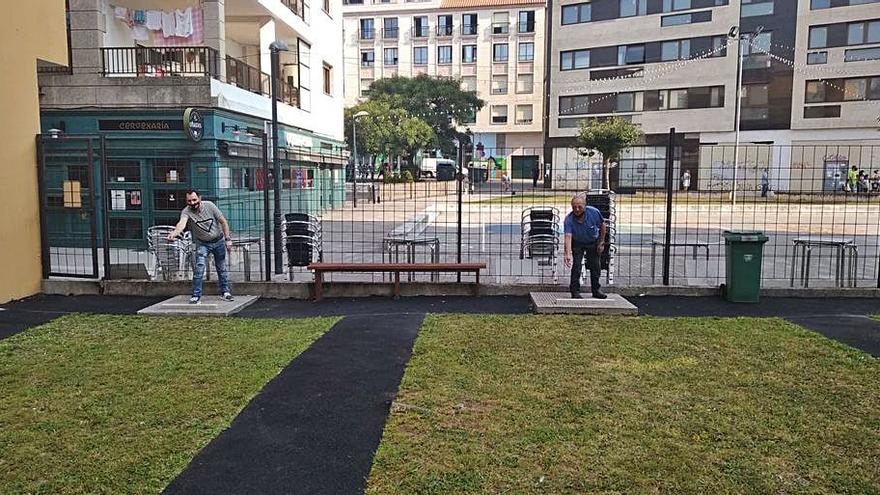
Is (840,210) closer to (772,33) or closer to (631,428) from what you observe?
(631,428)

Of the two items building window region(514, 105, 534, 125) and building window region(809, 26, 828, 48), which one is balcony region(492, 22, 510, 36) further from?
building window region(809, 26, 828, 48)

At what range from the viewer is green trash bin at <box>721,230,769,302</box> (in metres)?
9.85

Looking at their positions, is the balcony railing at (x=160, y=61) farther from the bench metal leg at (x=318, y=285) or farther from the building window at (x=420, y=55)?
the building window at (x=420, y=55)

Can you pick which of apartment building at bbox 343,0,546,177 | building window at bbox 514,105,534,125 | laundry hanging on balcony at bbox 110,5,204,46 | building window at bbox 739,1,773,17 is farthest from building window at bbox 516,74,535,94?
laundry hanging on balcony at bbox 110,5,204,46

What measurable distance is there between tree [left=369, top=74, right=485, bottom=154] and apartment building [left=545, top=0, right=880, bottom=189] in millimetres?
12336

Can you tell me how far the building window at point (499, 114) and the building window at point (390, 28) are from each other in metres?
14.0

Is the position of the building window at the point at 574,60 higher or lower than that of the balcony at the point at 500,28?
lower

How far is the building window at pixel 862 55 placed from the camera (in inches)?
1683

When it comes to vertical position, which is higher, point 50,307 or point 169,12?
point 169,12

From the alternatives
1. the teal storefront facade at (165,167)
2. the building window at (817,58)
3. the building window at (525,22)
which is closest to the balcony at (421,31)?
the building window at (525,22)

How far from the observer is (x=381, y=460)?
440 centimetres

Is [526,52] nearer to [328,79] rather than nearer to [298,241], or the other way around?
[328,79]

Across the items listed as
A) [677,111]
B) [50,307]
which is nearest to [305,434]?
[50,307]

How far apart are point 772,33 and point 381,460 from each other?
48.5m
